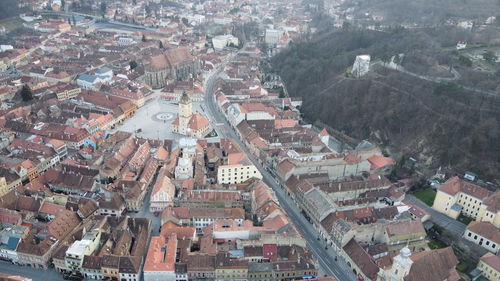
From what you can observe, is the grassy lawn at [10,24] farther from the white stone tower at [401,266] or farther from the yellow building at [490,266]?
the yellow building at [490,266]

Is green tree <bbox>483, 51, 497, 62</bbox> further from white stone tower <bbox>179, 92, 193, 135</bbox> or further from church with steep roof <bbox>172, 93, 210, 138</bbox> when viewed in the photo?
white stone tower <bbox>179, 92, 193, 135</bbox>

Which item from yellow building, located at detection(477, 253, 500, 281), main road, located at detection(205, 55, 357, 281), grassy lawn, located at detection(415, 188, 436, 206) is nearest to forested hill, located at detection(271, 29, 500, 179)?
grassy lawn, located at detection(415, 188, 436, 206)

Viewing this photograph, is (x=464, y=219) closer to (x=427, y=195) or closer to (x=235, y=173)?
(x=427, y=195)

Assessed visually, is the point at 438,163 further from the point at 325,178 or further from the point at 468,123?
the point at 325,178

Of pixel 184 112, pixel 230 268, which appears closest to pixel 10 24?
pixel 184 112

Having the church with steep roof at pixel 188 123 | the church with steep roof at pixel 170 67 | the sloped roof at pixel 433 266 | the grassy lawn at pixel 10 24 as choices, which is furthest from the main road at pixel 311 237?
the grassy lawn at pixel 10 24

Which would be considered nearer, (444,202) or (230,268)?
(230,268)
